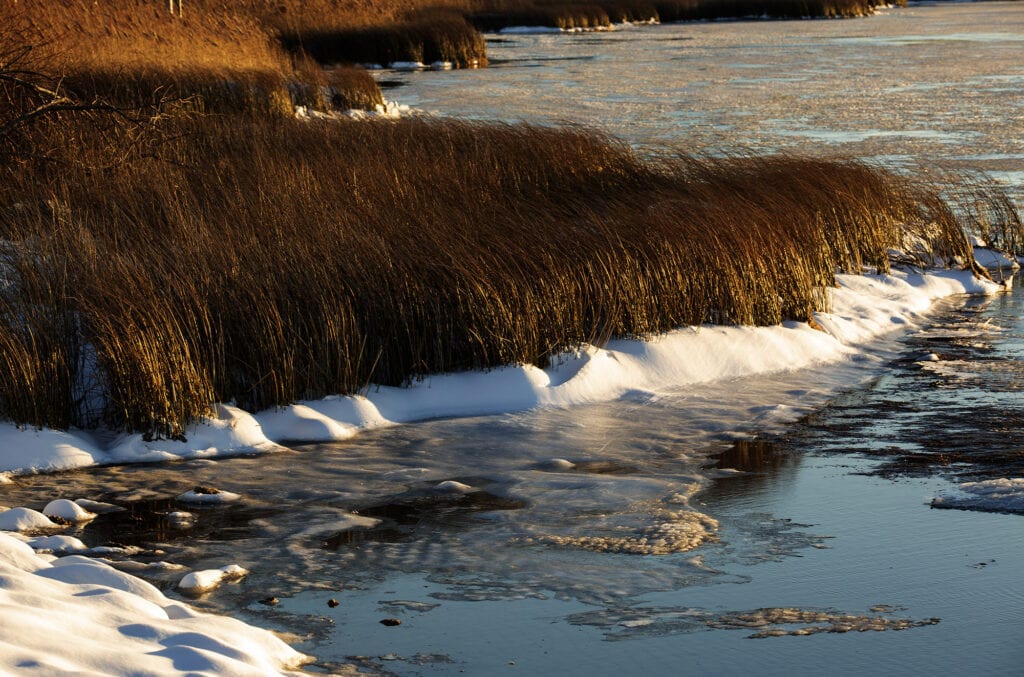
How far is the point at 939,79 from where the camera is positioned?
26.4 meters

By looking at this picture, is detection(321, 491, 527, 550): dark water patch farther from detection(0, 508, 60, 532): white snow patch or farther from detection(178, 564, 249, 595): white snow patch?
detection(0, 508, 60, 532): white snow patch

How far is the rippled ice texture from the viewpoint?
1761cm

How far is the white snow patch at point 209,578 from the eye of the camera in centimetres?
480

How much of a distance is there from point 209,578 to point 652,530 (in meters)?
1.83

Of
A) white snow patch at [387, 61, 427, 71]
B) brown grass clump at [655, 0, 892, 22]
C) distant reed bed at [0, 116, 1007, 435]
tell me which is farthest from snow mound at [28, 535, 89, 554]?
brown grass clump at [655, 0, 892, 22]

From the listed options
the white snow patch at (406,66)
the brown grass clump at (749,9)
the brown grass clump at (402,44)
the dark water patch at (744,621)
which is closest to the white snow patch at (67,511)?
the dark water patch at (744,621)

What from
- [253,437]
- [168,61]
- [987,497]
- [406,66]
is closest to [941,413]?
[987,497]

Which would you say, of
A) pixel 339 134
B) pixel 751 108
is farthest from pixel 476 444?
pixel 751 108

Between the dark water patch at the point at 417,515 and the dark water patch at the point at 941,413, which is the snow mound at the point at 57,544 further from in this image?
the dark water patch at the point at 941,413

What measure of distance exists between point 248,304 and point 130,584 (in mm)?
3070

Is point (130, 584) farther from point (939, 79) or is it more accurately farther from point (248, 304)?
point (939, 79)

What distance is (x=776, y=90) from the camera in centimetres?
2478

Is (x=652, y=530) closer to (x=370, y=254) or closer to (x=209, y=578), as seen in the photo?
(x=209, y=578)

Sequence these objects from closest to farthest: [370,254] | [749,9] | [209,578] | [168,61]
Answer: [209,578] → [370,254] → [168,61] → [749,9]
